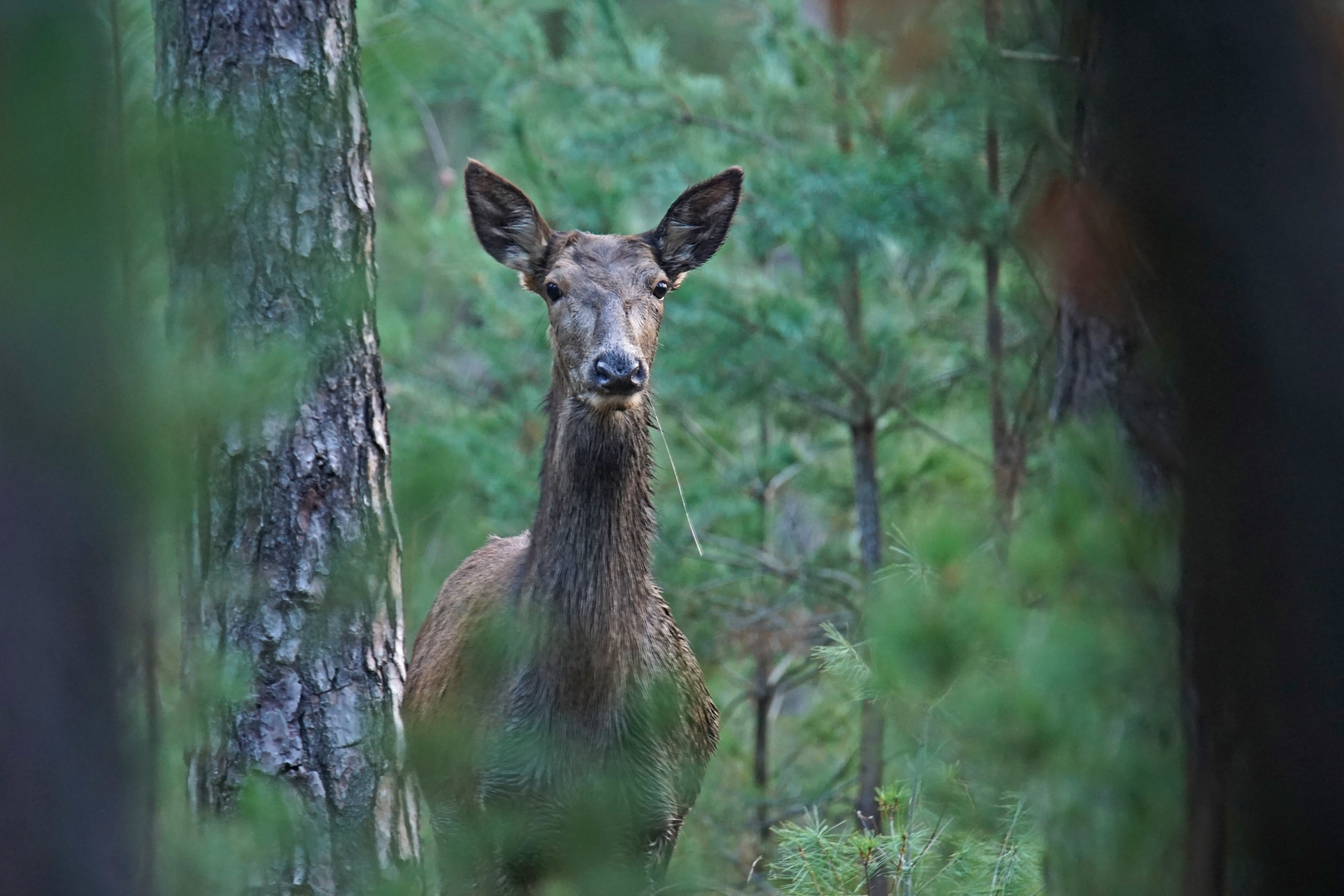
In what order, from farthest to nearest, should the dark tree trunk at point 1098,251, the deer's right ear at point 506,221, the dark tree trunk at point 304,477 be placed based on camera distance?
the deer's right ear at point 506,221 → the dark tree trunk at point 304,477 → the dark tree trunk at point 1098,251

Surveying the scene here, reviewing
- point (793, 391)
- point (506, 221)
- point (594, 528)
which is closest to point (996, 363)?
point (793, 391)

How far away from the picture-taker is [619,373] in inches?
195

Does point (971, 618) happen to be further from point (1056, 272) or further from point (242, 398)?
point (242, 398)

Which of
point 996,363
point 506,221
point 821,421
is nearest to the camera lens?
point 506,221

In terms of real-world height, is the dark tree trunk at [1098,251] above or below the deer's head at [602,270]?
below

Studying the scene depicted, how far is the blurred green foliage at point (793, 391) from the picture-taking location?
2.38 metres

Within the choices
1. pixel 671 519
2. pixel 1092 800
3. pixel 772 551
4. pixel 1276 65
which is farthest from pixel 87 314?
pixel 772 551

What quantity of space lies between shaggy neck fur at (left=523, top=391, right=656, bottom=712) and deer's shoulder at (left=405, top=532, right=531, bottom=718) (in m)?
0.34

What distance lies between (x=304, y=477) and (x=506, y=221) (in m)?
2.06

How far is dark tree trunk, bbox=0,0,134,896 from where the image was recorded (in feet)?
4.68

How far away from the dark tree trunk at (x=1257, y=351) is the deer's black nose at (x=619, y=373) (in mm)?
3695

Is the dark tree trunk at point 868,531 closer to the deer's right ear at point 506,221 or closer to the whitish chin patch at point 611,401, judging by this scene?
the deer's right ear at point 506,221

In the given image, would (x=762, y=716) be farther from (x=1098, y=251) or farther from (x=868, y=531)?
(x=1098, y=251)

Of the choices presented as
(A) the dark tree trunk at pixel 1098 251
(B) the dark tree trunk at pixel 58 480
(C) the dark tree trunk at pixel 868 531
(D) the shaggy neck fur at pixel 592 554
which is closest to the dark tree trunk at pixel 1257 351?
(A) the dark tree trunk at pixel 1098 251
